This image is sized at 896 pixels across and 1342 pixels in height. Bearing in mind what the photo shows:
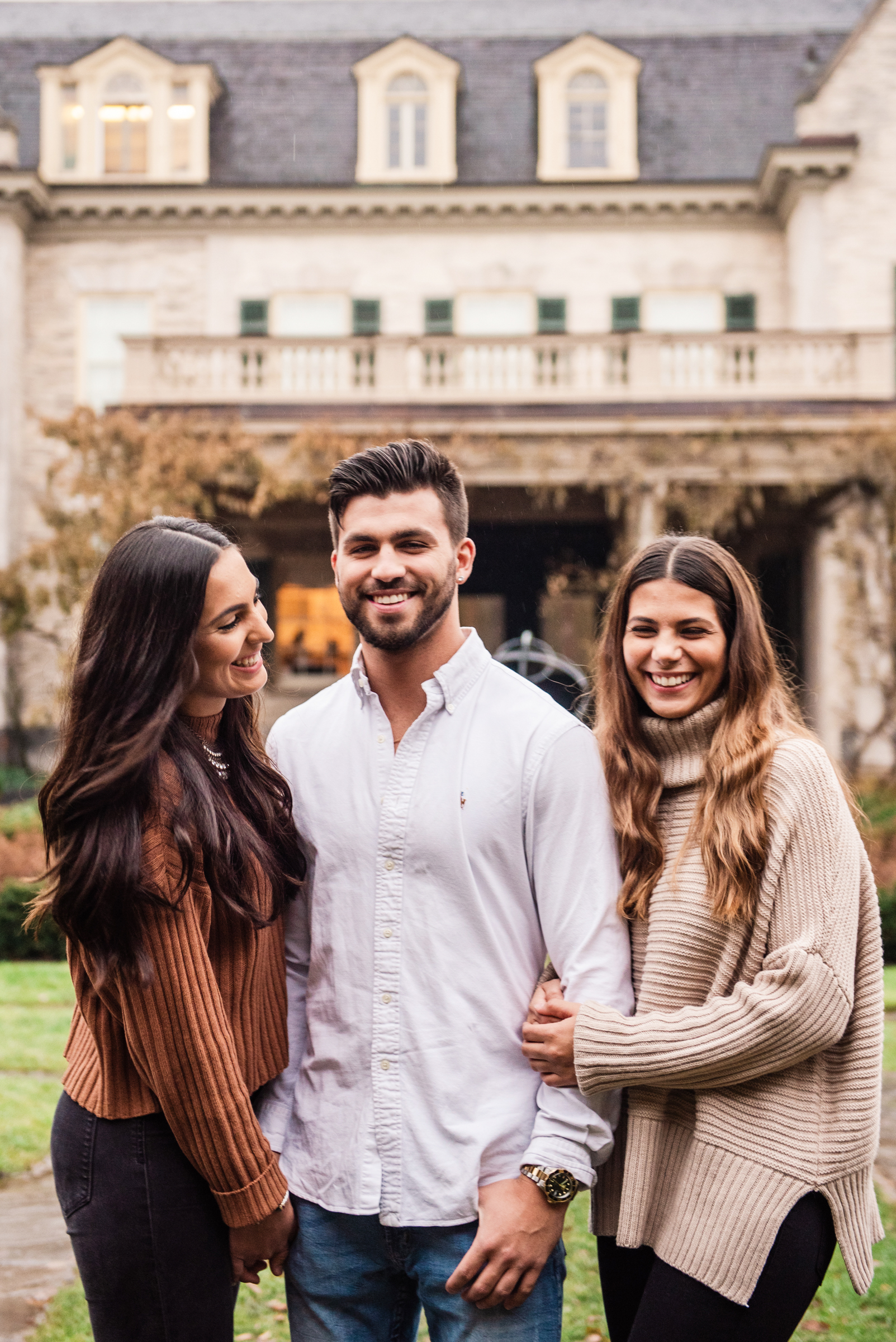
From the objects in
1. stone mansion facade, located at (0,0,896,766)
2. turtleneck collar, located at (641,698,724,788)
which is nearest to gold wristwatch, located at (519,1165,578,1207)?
turtleneck collar, located at (641,698,724,788)

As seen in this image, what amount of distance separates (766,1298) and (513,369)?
15.6 metres

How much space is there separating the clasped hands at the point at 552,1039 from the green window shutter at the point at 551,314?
18.7 m

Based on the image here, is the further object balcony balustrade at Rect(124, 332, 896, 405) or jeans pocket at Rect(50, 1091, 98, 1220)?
balcony balustrade at Rect(124, 332, 896, 405)

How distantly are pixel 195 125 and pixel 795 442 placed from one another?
39.5 ft

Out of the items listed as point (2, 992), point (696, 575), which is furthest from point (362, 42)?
point (696, 575)

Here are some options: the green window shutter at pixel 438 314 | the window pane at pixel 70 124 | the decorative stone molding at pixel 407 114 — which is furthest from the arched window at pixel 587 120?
the window pane at pixel 70 124

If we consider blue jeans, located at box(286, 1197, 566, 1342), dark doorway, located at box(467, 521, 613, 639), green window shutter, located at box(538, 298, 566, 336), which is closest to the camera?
blue jeans, located at box(286, 1197, 566, 1342)

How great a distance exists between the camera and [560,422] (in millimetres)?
15648

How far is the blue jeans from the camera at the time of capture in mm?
2268

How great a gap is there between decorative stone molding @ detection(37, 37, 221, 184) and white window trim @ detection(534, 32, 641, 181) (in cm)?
583

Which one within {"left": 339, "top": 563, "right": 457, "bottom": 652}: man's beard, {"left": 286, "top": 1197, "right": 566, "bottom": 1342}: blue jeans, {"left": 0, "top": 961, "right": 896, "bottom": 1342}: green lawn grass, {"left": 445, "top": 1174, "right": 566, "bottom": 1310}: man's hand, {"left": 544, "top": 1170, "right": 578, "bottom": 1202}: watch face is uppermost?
{"left": 339, "top": 563, "right": 457, "bottom": 652}: man's beard

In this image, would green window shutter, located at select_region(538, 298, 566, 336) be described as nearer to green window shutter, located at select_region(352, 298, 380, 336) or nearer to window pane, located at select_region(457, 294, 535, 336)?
window pane, located at select_region(457, 294, 535, 336)

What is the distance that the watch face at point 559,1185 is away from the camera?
224 cm

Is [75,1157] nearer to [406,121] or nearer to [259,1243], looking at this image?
[259,1243]
